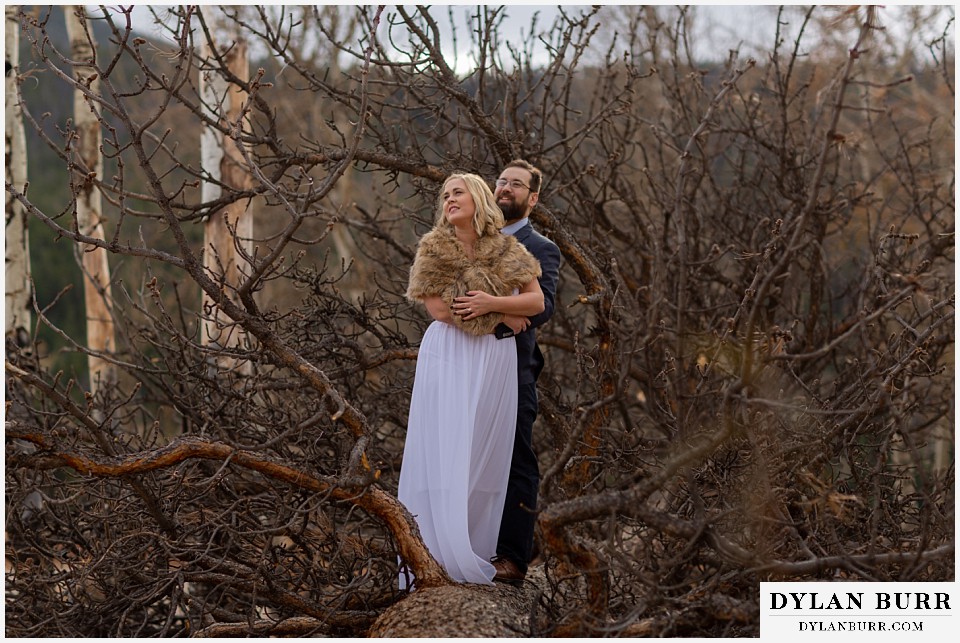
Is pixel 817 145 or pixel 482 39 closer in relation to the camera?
pixel 482 39

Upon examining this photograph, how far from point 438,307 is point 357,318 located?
5.18ft

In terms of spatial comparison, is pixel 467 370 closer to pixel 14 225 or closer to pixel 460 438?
pixel 460 438

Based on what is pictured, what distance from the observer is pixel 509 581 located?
12.9 ft

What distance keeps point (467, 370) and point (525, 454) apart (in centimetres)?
46

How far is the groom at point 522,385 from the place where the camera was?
13.1 ft

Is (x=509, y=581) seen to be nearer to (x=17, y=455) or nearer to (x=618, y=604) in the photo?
(x=618, y=604)

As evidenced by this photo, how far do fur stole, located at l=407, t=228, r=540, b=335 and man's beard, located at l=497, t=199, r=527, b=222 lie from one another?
0.33 meters

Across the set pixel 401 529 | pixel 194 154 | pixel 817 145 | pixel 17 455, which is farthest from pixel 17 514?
pixel 194 154

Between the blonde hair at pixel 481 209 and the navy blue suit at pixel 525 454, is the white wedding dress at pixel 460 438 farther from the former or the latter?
the blonde hair at pixel 481 209

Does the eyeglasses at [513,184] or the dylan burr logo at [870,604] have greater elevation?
the eyeglasses at [513,184]

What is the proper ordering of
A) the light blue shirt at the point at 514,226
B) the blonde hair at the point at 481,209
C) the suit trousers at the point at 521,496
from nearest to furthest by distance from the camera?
the blonde hair at the point at 481,209, the suit trousers at the point at 521,496, the light blue shirt at the point at 514,226

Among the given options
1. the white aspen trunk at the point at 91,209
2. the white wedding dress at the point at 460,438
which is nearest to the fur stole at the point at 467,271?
the white wedding dress at the point at 460,438

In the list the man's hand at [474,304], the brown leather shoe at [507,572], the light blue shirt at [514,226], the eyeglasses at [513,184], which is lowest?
the brown leather shoe at [507,572]

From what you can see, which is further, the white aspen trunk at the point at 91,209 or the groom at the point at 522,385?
the white aspen trunk at the point at 91,209
